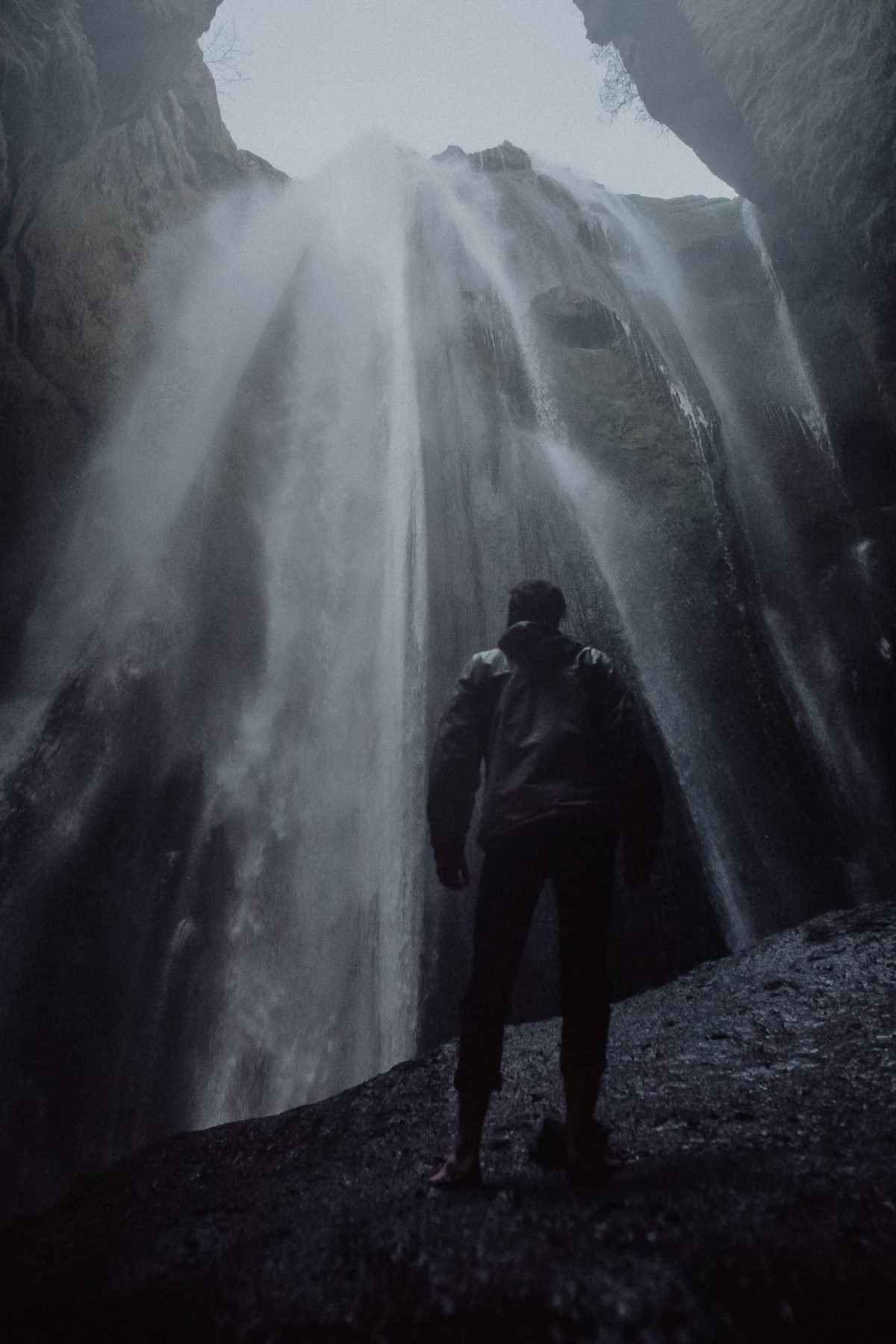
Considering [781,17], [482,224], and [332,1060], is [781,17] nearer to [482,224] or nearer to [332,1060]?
[482,224]

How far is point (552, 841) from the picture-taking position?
192 cm

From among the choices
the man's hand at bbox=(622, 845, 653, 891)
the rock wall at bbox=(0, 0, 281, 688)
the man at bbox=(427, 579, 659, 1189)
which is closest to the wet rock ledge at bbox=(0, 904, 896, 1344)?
the man at bbox=(427, 579, 659, 1189)

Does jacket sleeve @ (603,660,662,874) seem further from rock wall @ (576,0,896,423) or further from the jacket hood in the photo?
rock wall @ (576,0,896,423)

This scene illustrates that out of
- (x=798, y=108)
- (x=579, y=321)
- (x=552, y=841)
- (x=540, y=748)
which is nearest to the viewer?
(x=552, y=841)

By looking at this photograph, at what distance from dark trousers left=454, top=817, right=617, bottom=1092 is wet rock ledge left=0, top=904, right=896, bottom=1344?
33cm

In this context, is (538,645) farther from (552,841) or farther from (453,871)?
(453,871)

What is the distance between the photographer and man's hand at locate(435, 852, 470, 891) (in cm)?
217

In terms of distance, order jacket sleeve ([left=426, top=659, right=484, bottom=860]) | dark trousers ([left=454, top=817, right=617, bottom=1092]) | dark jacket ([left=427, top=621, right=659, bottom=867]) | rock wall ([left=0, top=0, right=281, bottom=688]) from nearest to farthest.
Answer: dark trousers ([left=454, top=817, right=617, bottom=1092]) → dark jacket ([left=427, top=621, right=659, bottom=867]) → jacket sleeve ([left=426, top=659, right=484, bottom=860]) → rock wall ([left=0, top=0, right=281, bottom=688])

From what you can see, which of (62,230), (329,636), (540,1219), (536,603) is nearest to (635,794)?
(536,603)

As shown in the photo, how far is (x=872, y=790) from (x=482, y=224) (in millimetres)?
13600

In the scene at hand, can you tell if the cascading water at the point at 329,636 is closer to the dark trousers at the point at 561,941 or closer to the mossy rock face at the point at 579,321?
the mossy rock face at the point at 579,321

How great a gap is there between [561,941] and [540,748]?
0.58m

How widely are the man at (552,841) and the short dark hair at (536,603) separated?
143 millimetres

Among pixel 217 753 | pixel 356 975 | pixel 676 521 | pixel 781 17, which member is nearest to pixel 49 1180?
pixel 356 975
